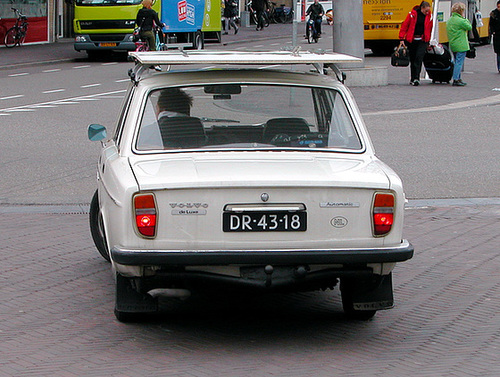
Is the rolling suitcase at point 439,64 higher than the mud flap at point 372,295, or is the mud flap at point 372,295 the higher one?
the rolling suitcase at point 439,64

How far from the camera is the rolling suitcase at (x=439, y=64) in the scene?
22.9 m

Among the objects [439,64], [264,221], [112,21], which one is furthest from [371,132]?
[112,21]

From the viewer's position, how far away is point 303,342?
5695 millimetres

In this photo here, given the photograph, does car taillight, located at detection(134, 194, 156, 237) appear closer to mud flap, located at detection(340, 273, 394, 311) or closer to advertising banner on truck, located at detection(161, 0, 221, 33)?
mud flap, located at detection(340, 273, 394, 311)

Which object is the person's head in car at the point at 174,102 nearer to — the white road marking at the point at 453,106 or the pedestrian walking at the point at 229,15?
the white road marking at the point at 453,106

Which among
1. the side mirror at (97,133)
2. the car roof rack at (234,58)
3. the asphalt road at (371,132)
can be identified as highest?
A: the car roof rack at (234,58)

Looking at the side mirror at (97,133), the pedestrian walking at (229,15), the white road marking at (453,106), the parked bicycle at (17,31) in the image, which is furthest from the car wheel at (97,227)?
the pedestrian walking at (229,15)

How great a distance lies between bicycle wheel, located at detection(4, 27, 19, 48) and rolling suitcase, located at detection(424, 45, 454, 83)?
1877 centimetres

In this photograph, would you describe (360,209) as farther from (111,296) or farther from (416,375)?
(111,296)

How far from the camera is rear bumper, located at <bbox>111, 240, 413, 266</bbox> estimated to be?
5.27 m

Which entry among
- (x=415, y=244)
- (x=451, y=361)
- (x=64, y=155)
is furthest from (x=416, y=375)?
(x=64, y=155)

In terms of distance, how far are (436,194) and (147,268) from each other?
6.11m

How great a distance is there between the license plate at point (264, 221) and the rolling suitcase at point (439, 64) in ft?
59.3

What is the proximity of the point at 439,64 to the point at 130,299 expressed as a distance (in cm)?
1841
